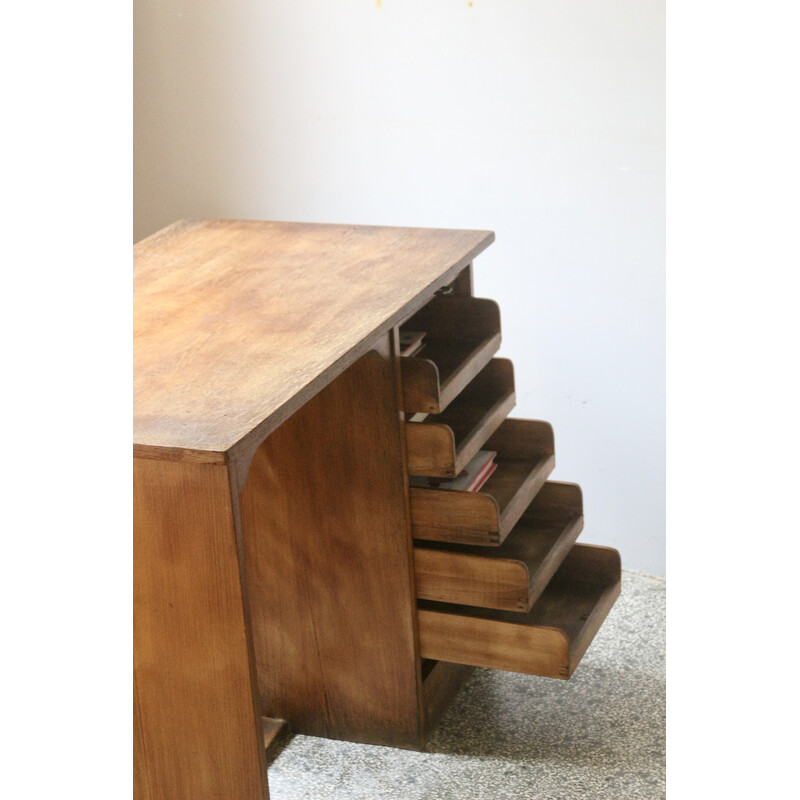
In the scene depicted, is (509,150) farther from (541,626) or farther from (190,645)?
(190,645)

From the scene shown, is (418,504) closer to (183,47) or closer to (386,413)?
(386,413)

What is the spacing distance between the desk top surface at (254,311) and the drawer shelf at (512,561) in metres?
0.42

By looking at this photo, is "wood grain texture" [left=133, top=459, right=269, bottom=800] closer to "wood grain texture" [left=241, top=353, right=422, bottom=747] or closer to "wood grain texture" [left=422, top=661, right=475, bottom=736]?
"wood grain texture" [left=241, top=353, right=422, bottom=747]

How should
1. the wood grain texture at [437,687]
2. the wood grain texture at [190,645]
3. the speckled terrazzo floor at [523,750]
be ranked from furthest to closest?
the wood grain texture at [437,687]
the speckled terrazzo floor at [523,750]
the wood grain texture at [190,645]

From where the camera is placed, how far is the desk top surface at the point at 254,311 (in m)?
1.21

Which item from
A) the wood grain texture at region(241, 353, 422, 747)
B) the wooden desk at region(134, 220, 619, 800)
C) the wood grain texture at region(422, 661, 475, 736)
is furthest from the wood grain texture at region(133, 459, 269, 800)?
the wood grain texture at region(422, 661, 475, 736)

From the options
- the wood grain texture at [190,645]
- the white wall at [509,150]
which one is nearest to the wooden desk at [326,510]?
the wood grain texture at [190,645]

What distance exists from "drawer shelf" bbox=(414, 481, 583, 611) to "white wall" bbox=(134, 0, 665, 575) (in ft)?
1.72

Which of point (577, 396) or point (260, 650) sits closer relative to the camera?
point (260, 650)

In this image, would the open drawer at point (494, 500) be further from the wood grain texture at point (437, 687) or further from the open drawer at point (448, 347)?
the wood grain texture at point (437, 687)

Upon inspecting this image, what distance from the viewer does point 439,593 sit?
1.77 metres
